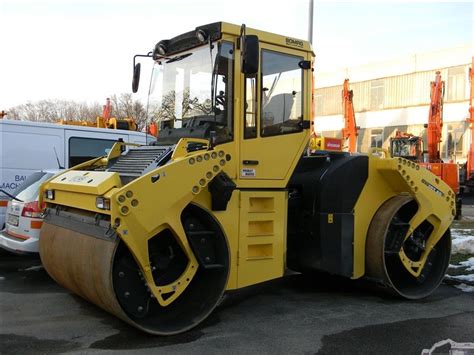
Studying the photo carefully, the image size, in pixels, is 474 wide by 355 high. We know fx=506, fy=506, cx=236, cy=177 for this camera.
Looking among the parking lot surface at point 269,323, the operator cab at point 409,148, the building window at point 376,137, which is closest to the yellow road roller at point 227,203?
the parking lot surface at point 269,323

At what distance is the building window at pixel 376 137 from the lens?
35.6 metres

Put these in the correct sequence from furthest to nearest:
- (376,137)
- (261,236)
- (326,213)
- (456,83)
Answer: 1. (376,137)
2. (456,83)
3. (326,213)
4. (261,236)

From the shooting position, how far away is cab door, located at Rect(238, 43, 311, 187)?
17.3 feet

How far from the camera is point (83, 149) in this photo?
30.7ft

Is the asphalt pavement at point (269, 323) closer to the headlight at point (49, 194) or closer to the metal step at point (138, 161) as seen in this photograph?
the headlight at point (49, 194)

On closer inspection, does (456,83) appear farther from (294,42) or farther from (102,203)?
(102,203)

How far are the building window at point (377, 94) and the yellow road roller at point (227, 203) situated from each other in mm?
30339

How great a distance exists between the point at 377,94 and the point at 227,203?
32.9 m

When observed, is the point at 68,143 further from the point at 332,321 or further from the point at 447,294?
the point at 447,294

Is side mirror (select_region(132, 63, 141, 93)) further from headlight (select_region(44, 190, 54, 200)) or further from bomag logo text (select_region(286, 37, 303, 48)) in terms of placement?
bomag logo text (select_region(286, 37, 303, 48))

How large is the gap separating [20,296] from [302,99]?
4088 mm

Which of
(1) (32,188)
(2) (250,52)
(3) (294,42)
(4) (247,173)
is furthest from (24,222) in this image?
(3) (294,42)

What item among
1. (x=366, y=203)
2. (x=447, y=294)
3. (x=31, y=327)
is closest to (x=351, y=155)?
(x=366, y=203)

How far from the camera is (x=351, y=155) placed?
6.13 metres
